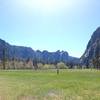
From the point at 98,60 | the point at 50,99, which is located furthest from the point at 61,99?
the point at 98,60

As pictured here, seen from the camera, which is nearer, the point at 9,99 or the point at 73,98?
the point at 9,99

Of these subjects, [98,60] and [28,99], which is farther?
[98,60]

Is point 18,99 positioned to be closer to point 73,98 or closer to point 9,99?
point 9,99

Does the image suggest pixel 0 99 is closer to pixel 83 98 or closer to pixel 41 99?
pixel 41 99

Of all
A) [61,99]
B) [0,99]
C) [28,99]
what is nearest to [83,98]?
[61,99]

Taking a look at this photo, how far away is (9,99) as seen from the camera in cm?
2519

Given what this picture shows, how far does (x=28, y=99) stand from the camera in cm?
2586

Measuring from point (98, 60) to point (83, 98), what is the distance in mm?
171016

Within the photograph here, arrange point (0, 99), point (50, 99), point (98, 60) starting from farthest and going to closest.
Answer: point (98, 60)
point (50, 99)
point (0, 99)

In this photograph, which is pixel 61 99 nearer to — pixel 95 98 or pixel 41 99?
pixel 41 99

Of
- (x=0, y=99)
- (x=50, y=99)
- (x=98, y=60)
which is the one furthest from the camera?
(x=98, y=60)

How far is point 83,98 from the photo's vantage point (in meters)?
27.7

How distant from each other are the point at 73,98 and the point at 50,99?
2343 millimetres

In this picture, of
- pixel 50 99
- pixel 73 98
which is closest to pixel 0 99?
pixel 50 99
